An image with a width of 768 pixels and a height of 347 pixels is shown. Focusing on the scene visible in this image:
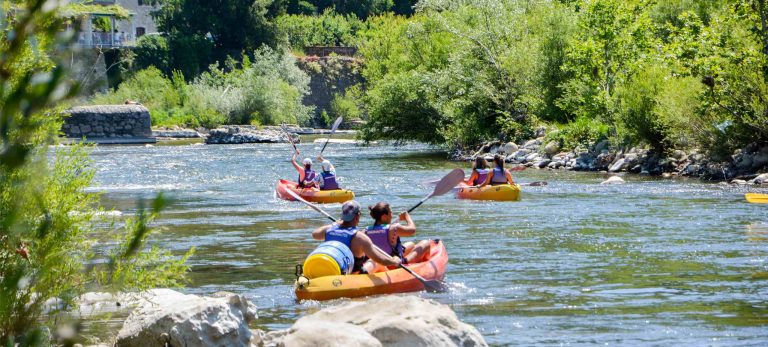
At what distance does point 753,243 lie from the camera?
530 inches

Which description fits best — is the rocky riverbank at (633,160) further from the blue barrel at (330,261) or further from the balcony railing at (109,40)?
the balcony railing at (109,40)

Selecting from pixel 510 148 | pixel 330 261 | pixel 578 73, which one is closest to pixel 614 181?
pixel 578 73

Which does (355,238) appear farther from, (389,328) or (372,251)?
(389,328)

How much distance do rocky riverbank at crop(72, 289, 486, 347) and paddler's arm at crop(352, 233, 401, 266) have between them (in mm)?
2777

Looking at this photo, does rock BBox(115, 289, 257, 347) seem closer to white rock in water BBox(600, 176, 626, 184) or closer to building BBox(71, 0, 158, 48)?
white rock in water BBox(600, 176, 626, 184)

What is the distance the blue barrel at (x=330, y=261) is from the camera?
408 inches

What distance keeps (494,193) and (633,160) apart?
7.34 m

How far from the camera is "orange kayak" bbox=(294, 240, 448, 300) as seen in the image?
10062mm

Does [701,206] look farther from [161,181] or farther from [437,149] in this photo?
[437,149]

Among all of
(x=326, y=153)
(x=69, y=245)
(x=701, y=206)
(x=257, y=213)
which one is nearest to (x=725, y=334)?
(x=69, y=245)

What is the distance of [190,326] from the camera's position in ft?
23.4

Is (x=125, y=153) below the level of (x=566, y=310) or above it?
below

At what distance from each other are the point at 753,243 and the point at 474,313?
206 inches

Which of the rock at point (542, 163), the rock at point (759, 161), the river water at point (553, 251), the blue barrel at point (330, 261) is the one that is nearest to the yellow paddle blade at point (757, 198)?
the river water at point (553, 251)
